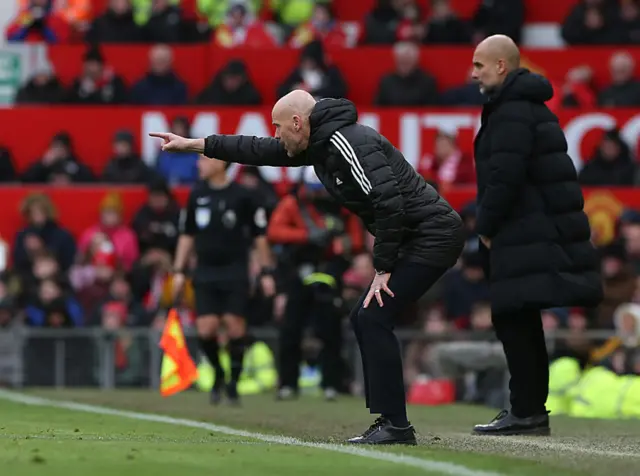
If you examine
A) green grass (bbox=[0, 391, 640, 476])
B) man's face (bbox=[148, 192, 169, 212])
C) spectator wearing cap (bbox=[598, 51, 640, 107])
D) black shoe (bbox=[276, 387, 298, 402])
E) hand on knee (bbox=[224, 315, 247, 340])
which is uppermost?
spectator wearing cap (bbox=[598, 51, 640, 107])

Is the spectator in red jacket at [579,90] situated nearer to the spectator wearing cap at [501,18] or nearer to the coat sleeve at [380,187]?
the spectator wearing cap at [501,18]

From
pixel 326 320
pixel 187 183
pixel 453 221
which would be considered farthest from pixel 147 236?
pixel 453 221

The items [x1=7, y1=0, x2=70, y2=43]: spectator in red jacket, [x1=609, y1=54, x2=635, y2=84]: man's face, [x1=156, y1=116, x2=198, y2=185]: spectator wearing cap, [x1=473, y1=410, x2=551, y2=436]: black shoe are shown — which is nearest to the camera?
[x1=473, y1=410, x2=551, y2=436]: black shoe

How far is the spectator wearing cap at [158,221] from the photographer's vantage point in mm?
18828

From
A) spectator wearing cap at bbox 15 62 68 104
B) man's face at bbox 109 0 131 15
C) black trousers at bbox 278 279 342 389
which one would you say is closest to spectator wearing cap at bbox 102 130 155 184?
spectator wearing cap at bbox 15 62 68 104

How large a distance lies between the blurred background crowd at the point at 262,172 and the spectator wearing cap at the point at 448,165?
2 cm

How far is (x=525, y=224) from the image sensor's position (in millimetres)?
9680

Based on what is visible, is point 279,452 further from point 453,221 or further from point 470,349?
point 470,349

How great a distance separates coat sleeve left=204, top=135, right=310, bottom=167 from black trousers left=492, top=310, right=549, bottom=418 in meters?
1.78

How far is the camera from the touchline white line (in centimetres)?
686

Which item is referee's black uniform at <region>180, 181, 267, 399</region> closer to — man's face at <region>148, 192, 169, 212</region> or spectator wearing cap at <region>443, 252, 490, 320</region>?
spectator wearing cap at <region>443, 252, 490, 320</region>

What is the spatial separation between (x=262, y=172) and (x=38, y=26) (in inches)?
169

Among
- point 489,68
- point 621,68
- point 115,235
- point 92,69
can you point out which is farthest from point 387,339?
point 92,69

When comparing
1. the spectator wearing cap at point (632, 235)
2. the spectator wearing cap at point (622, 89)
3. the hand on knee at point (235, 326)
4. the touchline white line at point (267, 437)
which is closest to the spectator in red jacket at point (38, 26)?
the spectator wearing cap at point (622, 89)
